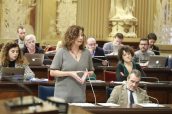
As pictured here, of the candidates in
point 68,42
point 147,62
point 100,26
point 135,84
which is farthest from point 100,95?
point 100,26

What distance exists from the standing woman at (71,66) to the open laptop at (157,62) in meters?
4.58

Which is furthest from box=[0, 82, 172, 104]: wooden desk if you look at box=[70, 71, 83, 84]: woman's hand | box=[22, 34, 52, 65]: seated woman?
box=[22, 34, 52, 65]: seated woman

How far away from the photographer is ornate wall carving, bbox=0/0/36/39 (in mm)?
12695

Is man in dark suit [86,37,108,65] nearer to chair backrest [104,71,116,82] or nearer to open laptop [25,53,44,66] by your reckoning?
open laptop [25,53,44,66]

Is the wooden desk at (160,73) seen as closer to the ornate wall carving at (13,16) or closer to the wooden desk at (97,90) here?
the wooden desk at (97,90)

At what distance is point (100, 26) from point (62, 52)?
25.9ft

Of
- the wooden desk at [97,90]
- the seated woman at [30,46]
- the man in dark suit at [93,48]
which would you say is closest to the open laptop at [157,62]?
the man in dark suit at [93,48]

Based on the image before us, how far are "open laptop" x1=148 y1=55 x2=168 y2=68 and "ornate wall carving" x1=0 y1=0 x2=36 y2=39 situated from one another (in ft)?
14.3

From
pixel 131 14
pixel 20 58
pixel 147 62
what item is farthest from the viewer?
pixel 131 14

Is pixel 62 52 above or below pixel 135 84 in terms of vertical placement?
above

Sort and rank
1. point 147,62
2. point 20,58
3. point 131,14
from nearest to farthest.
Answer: point 20,58, point 147,62, point 131,14

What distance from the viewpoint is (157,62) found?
31.5ft

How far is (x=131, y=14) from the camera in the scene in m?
12.7

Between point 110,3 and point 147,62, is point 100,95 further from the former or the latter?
point 110,3
